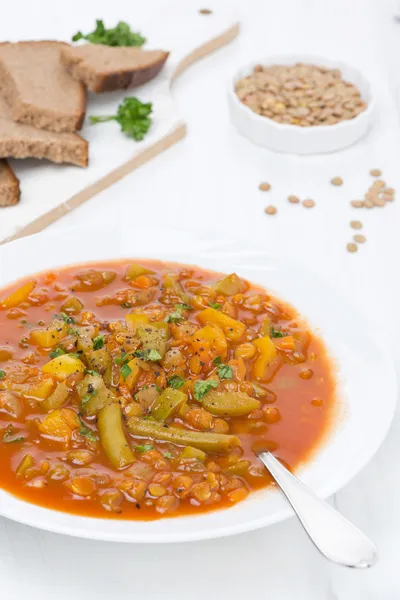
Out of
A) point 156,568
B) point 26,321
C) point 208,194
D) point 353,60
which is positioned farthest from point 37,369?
point 353,60

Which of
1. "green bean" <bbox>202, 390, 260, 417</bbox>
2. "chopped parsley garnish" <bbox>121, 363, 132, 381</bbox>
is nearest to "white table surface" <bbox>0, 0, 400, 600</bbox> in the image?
"green bean" <bbox>202, 390, 260, 417</bbox>

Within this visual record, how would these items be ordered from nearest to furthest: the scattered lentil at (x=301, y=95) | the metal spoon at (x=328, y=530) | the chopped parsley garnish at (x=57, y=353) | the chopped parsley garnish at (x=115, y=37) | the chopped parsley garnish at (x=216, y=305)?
the metal spoon at (x=328, y=530) < the chopped parsley garnish at (x=57, y=353) < the chopped parsley garnish at (x=216, y=305) < the scattered lentil at (x=301, y=95) < the chopped parsley garnish at (x=115, y=37)

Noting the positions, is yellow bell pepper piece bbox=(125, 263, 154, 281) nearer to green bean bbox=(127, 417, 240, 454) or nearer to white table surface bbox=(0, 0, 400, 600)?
white table surface bbox=(0, 0, 400, 600)

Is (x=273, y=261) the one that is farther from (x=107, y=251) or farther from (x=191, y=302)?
(x=107, y=251)

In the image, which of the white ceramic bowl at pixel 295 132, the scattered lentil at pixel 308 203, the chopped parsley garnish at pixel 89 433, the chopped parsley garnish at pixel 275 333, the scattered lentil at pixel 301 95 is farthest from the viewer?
the scattered lentil at pixel 301 95

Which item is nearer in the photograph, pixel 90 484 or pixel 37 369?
pixel 90 484

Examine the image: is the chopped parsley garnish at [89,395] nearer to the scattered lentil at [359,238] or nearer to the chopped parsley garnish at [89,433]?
the chopped parsley garnish at [89,433]

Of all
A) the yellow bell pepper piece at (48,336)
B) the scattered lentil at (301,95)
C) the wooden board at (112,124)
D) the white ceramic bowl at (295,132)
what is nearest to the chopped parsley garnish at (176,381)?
the yellow bell pepper piece at (48,336)

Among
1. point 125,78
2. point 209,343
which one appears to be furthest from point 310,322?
point 125,78
